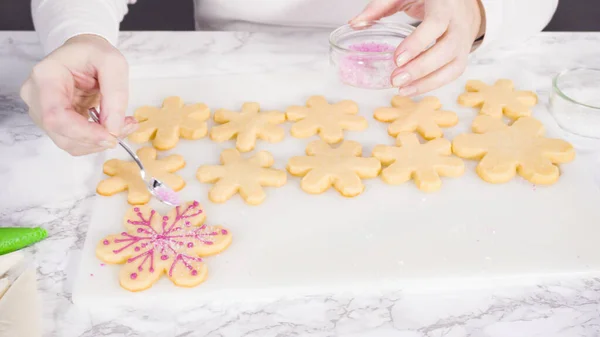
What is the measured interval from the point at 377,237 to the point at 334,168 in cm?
16

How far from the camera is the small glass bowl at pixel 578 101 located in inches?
45.4

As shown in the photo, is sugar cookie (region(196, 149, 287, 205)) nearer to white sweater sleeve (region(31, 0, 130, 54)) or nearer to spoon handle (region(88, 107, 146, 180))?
spoon handle (region(88, 107, 146, 180))

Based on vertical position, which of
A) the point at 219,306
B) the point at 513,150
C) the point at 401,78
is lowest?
the point at 219,306

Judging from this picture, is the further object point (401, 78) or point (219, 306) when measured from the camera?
point (401, 78)

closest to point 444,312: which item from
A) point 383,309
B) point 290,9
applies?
point 383,309

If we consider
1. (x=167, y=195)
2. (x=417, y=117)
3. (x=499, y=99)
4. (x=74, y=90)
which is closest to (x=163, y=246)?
(x=167, y=195)

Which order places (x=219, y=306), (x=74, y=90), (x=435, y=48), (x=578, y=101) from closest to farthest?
1. (x=219, y=306)
2. (x=74, y=90)
3. (x=435, y=48)
4. (x=578, y=101)

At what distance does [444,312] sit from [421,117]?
44cm

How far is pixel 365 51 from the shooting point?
4.09ft

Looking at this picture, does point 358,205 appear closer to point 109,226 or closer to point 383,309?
point 383,309

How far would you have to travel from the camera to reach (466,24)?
1142mm

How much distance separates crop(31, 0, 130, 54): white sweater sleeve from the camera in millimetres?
1086

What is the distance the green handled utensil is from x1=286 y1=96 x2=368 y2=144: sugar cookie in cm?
47

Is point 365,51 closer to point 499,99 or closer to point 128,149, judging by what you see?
point 499,99
